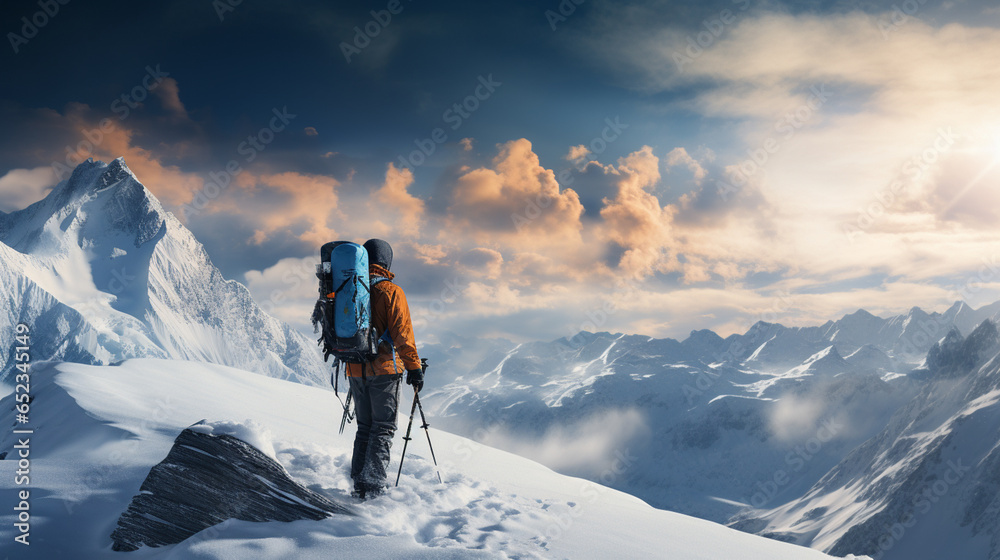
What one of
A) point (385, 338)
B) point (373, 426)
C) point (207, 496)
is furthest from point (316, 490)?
point (385, 338)

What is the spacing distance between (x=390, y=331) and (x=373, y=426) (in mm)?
1451

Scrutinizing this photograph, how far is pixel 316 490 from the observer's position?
7.27m

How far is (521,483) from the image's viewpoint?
1022cm

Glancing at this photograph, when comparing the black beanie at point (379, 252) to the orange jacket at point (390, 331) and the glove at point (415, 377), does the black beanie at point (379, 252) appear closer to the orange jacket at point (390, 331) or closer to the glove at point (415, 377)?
the orange jacket at point (390, 331)

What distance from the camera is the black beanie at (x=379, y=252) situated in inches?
324

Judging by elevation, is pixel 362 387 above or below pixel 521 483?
above

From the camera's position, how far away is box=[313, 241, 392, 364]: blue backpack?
7.43 m

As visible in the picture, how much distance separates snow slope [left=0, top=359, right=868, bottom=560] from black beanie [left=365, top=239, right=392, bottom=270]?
2962 mm

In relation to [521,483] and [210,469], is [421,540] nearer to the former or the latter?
[210,469]

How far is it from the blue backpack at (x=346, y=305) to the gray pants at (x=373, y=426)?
0.46 m

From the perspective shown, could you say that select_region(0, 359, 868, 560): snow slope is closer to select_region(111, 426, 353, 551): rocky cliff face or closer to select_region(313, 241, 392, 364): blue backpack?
select_region(111, 426, 353, 551): rocky cliff face

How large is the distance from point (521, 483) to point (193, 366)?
10984 millimetres

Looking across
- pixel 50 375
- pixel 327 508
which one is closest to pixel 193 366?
pixel 50 375

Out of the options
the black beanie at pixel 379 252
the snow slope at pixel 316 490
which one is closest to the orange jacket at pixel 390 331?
the black beanie at pixel 379 252
